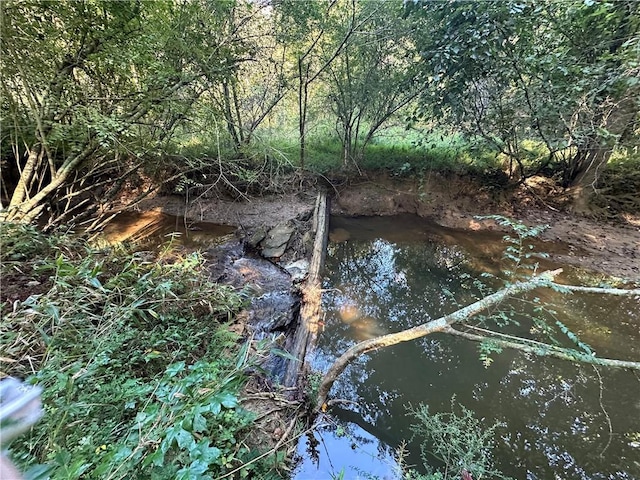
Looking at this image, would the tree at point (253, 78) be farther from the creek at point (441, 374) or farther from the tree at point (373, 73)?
the creek at point (441, 374)

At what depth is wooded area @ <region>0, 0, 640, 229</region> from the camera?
8.77 ft

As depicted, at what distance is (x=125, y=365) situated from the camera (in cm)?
171

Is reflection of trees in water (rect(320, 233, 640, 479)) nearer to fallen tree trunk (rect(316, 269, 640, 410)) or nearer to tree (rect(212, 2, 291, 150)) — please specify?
fallen tree trunk (rect(316, 269, 640, 410))

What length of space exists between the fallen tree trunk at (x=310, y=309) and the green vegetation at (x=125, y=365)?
0.55m

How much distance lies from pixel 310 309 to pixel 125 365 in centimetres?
196

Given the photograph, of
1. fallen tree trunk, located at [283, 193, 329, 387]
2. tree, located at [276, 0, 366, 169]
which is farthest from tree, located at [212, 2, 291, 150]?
fallen tree trunk, located at [283, 193, 329, 387]

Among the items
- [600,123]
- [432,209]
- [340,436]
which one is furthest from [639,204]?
[340,436]

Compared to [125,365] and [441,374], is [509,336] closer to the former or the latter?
[441,374]

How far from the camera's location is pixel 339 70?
18.6ft

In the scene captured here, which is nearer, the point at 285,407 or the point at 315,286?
the point at 285,407

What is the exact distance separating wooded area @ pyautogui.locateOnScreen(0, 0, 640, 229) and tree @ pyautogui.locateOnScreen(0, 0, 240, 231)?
1cm

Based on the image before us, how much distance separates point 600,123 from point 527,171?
1817 mm

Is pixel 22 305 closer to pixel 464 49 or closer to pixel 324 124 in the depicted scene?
pixel 464 49

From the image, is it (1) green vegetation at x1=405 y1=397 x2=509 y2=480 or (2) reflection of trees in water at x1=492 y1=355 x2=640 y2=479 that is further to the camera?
(2) reflection of trees in water at x1=492 y1=355 x2=640 y2=479
